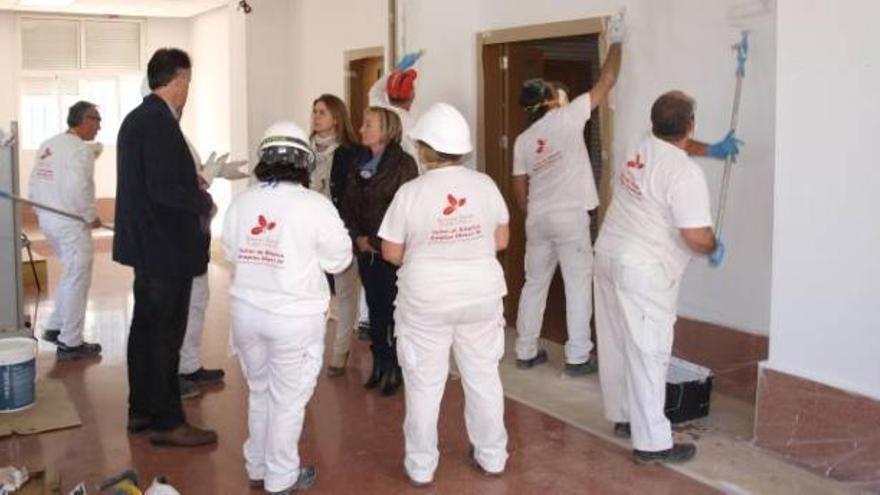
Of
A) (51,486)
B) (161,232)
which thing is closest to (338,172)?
(161,232)

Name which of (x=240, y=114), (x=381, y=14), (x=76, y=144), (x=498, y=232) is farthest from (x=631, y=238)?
(x=240, y=114)

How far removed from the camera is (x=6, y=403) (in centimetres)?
415

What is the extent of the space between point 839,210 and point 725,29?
1329 mm

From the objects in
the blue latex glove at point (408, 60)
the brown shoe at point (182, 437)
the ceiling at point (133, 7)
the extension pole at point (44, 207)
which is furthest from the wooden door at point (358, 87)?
the brown shoe at point (182, 437)

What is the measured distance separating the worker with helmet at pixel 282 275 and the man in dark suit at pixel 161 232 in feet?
1.97

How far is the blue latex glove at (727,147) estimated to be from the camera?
4.11 m

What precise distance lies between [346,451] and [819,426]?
1900 millimetres

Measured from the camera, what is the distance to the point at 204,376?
4.77 metres

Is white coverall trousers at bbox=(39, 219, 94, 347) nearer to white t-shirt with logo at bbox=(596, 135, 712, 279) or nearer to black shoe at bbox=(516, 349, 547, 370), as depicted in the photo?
black shoe at bbox=(516, 349, 547, 370)

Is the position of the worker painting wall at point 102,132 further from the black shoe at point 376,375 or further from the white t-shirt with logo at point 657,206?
the white t-shirt with logo at point 657,206

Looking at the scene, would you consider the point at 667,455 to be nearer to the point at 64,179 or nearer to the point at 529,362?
the point at 529,362

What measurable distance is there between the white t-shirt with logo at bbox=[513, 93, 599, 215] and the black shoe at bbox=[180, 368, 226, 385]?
1.94 metres

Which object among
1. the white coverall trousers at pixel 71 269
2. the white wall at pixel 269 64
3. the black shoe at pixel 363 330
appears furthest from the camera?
the white wall at pixel 269 64

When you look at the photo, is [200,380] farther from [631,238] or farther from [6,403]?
[631,238]
